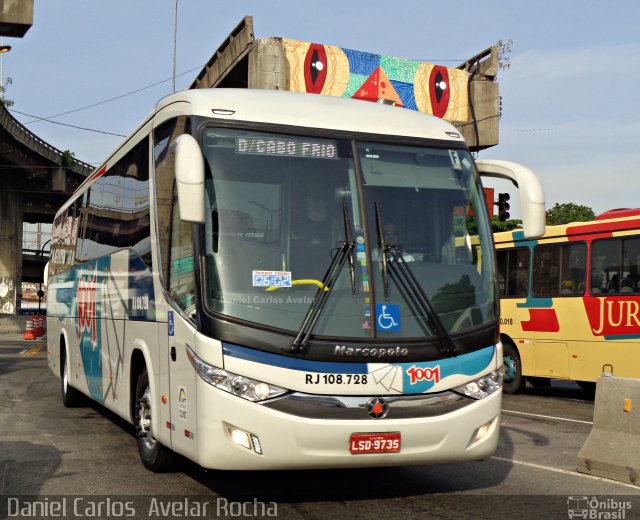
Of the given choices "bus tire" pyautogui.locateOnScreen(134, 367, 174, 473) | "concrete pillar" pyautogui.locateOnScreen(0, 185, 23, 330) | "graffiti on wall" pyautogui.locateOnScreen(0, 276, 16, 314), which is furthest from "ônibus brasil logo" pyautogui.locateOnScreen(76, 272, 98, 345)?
"graffiti on wall" pyautogui.locateOnScreen(0, 276, 16, 314)

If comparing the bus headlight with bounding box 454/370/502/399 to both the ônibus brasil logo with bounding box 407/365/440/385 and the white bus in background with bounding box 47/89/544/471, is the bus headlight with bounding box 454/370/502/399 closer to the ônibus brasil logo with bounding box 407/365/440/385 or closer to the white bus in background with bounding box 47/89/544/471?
the white bus in background with bounding box 47/89/544/471

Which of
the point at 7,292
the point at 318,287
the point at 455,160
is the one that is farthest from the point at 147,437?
the point at 7,292

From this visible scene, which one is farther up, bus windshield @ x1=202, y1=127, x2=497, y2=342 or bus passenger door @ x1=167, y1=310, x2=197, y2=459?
bus windshield @ x1=202, y1=127, x2=497, y2=342

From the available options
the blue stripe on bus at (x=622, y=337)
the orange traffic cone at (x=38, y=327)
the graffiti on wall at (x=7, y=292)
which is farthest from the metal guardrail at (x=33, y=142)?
the blue stripe on bus at (x=622, y=337)

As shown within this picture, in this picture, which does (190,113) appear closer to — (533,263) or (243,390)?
(243,390)

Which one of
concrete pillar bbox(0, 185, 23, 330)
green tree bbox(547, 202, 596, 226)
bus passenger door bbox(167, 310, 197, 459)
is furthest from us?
green tree bbox(547, 202, 596, 226)

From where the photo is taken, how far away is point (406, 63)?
154 feet

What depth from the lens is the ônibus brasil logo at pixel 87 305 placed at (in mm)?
11188

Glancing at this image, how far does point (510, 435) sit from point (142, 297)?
505 cm

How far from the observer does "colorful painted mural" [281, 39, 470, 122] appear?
4422 centimetres

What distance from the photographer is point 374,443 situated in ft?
21.0

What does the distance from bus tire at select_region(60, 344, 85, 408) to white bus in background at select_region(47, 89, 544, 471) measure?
19.6 ft

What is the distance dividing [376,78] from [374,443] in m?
42.4

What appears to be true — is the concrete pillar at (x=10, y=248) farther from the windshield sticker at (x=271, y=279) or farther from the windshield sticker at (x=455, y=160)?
the windshield sticker at (x=271, y=279)
